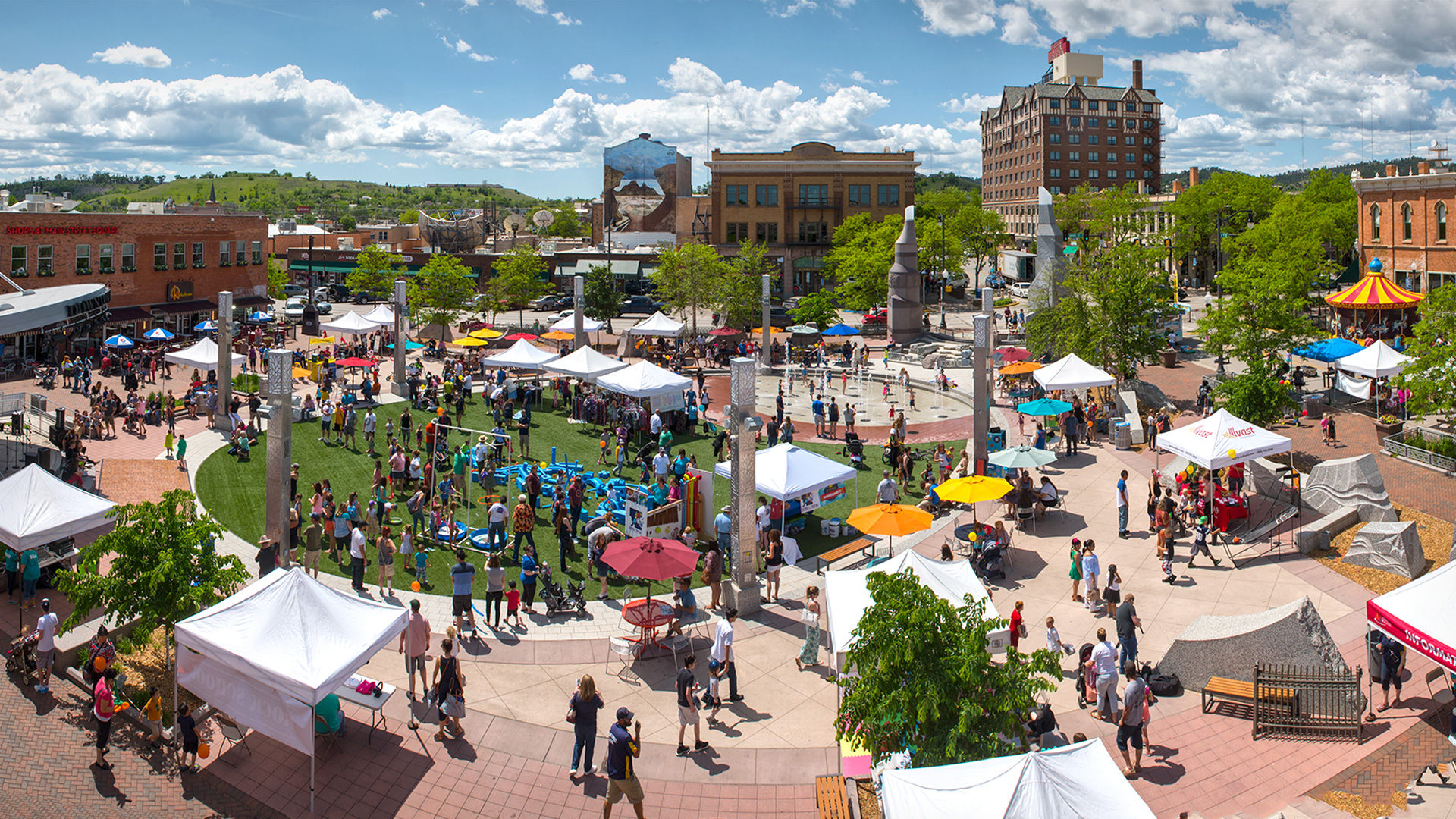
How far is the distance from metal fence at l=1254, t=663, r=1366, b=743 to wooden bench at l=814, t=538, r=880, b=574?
8109 millimetres

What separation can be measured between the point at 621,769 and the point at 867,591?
4.29 metres

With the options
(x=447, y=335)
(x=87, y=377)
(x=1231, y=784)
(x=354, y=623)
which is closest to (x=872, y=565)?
(x=1231, y=784)

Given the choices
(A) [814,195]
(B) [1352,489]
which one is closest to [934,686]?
(B) [1352,489]

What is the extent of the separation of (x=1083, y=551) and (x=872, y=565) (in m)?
4.21

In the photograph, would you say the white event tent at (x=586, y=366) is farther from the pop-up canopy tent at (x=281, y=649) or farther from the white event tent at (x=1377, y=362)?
the white event tent at (x=1377, y=362)

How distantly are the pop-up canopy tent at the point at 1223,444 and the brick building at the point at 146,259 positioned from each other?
5063cm

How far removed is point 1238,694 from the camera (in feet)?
44.8

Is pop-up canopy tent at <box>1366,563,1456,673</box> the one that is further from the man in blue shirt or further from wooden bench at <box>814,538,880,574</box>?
the man in blue shirt

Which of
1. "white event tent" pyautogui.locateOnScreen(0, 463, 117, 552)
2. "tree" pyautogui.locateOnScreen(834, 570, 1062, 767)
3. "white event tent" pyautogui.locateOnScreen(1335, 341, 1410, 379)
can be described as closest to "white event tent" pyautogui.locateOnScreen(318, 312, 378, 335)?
"white event tent" pyautogui.locateOnScreen(0, 463, 117, 552)

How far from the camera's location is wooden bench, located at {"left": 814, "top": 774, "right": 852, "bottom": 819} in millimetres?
11016

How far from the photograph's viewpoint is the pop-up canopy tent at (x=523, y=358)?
36.1 m

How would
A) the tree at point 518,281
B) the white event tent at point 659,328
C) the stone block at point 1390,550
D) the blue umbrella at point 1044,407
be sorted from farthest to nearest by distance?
the tree at point 518,281
the white event tent at point 659,328
the blue umbrella at point 1044,407
the stone block at point 1390,550

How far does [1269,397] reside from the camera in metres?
27.4

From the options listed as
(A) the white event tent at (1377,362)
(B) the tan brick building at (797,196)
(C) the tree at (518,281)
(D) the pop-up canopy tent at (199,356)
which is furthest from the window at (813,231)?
(D) the pop-up canopy tent at (199,356)
